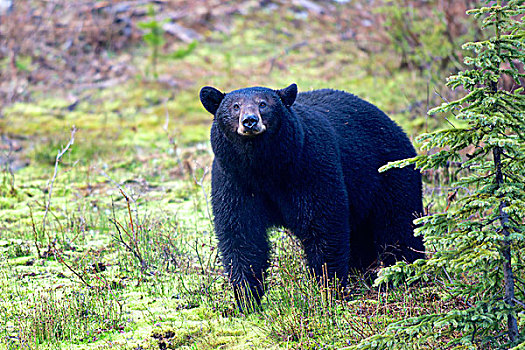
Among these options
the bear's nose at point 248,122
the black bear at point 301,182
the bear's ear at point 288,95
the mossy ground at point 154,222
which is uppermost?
the bear's ear at point 288,95

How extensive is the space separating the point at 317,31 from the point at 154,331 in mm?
12884

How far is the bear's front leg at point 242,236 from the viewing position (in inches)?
186

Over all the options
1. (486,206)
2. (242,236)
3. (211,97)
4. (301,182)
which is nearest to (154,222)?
(242,236)

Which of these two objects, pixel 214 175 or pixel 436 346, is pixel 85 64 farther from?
pixel 436 346

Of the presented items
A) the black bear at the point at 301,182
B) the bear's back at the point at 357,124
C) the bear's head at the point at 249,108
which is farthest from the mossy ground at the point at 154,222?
the bear's head at the point at 249,108

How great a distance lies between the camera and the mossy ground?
14.7 ft

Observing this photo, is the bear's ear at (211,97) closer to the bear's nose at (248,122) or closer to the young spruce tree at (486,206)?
the bear's nose at (248,122)

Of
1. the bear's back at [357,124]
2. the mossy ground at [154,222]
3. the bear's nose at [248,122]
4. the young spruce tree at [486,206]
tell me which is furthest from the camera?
the bear's back at [357,124]

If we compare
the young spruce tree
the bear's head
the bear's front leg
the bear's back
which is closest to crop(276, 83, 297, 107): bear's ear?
the bear's head

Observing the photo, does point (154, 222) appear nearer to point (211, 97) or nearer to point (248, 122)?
point (211, 97)

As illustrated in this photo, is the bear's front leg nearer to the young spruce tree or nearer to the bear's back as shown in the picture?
the bear's back

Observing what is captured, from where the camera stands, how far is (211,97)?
4.68 m

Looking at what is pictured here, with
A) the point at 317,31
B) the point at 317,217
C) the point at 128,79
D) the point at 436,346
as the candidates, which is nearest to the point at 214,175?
the point at 317,217

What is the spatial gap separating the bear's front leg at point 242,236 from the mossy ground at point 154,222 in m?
0.19
